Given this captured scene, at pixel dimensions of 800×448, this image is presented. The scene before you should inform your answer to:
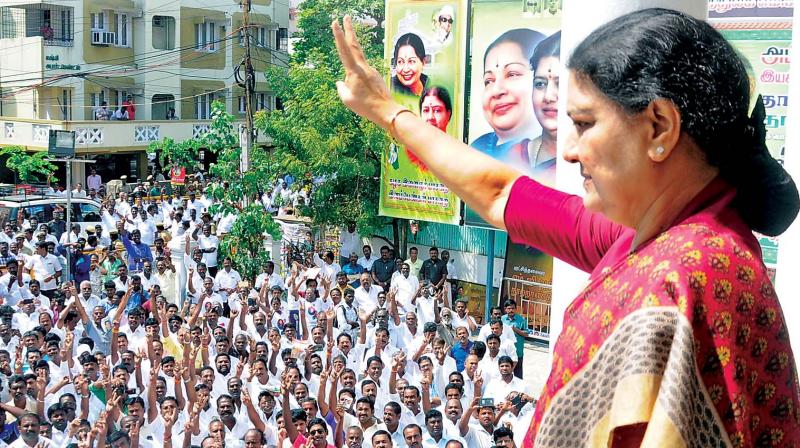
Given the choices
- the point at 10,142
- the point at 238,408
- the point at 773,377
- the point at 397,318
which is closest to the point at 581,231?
the point at 773,377

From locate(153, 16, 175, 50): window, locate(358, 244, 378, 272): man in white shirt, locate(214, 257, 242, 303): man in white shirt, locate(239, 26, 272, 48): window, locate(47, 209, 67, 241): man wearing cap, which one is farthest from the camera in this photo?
locate(239, 26, 272, 48): window

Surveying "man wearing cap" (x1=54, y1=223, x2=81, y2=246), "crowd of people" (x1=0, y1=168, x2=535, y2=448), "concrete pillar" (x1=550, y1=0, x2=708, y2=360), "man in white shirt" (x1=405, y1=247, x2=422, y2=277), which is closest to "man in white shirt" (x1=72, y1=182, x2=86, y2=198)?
"man wearing cap" (x1=54, y1=223, x2=81, y2=246)

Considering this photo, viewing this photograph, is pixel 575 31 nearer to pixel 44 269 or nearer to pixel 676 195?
pixel 676 195

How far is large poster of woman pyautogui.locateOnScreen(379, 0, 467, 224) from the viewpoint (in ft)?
38.8

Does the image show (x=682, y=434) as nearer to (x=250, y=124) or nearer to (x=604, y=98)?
(x=604, y=98)

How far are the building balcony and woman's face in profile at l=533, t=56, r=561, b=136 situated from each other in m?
14.2

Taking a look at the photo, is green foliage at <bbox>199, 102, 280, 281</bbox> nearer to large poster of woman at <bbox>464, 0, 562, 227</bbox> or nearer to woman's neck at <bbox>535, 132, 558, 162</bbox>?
large poster of woman at <bbox>464, 0, 562, 227</bbox>

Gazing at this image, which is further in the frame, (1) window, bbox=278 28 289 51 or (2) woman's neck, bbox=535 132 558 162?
(1) window, bbox=278 28 289 51

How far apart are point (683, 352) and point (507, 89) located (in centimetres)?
1038

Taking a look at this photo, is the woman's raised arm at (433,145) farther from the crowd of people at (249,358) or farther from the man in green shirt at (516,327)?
the man in green shirt at (516,327)

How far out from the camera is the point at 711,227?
1176 mm

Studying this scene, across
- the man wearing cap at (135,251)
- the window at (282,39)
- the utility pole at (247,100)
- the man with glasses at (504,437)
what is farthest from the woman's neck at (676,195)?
the window at (282,39)

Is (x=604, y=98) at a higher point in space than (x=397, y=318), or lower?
higher

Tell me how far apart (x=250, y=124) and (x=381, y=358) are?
6554 mm
